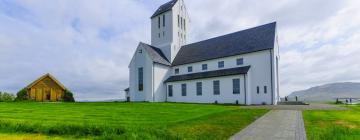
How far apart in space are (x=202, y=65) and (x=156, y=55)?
7276 mm

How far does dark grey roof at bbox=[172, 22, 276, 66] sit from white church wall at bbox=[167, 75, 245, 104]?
330 cm

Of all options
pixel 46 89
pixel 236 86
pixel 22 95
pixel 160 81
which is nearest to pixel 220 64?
pixel 236 86

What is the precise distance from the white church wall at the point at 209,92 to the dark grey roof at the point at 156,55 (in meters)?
3.57

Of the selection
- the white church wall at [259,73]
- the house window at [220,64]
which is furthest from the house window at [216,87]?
the white church wall at [259,73]

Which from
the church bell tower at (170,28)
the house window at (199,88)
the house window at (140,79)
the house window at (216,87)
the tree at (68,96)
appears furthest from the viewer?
the church bell tower at (170,28)

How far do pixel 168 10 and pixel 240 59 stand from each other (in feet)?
51.6

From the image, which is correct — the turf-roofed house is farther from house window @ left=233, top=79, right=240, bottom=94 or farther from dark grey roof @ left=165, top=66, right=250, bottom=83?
house window @ left=233, top=79, right=240, bottom=94

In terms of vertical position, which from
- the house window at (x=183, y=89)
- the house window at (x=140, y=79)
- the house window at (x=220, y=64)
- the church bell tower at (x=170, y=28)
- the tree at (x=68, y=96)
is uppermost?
the church bell tower at (x=170, y=28)

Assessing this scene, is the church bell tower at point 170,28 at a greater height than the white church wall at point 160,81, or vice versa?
the church bell tower at point 170,28

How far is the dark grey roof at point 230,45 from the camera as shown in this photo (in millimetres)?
31203

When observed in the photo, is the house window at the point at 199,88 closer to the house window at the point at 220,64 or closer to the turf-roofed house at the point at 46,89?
the house window at the point at 220,64

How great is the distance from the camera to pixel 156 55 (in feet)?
128

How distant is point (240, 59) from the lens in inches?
1257

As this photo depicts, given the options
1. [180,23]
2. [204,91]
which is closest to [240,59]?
[204,91]
